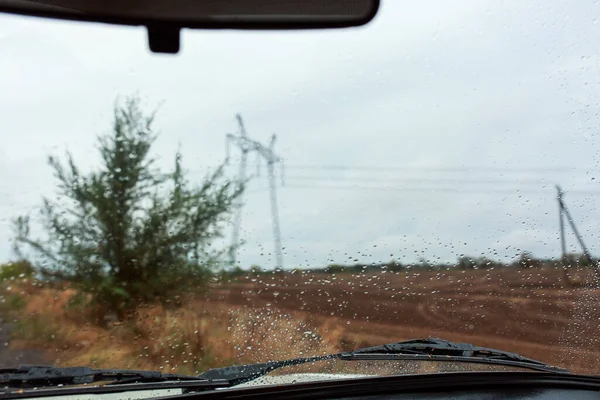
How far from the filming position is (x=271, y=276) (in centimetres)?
414

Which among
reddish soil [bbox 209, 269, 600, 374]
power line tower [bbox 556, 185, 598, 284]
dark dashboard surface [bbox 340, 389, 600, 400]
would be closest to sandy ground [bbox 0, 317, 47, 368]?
reddish soil [bbox 209, 269, 600, 374]

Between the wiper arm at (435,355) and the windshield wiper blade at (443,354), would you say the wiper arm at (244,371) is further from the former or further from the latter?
the windshield wiper blade at (443,354)

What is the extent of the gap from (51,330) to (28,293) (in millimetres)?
238

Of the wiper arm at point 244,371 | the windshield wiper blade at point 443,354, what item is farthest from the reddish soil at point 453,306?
the wiper arm at point 244,371

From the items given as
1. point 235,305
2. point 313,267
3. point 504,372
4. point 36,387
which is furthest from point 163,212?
point 504,372

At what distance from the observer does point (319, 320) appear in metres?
4.11

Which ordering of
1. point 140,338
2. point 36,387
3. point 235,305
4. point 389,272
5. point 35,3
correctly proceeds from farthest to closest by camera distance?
point 389,272
point 235,305
point 140,338
point 36,387
point 35,3

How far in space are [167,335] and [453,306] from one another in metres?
1.87

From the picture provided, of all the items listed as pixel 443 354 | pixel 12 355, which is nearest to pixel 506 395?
pixel 443 354

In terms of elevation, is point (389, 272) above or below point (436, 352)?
above

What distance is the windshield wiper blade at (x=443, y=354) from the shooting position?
375 cm

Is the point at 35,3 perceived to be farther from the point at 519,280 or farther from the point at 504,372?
the point at 519,280

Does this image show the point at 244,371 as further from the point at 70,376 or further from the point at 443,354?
the point at 443,354

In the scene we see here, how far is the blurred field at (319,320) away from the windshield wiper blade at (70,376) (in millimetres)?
127
